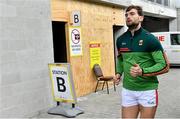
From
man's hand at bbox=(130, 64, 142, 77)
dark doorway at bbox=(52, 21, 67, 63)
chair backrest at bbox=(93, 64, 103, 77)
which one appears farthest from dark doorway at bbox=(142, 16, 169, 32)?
man's hand at bbox=(130, 64, 142, 77)

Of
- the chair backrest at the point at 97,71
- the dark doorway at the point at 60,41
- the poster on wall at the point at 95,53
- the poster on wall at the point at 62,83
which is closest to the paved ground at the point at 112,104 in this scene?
the poster on wall at the point at 62,83

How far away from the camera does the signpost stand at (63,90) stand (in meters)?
7.48

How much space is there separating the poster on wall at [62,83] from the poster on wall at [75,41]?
1976 mm

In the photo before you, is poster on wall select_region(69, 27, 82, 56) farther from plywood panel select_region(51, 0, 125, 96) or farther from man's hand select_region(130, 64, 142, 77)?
man's hand select_region(130, 64, 142, 77)

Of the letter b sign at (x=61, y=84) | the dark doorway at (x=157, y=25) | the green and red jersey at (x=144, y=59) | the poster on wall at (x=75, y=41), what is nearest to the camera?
the green and red jersey at (x=144, y=59)

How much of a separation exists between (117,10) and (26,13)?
585 centimetres

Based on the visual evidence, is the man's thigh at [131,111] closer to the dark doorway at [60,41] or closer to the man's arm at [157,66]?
the man's arm at [157,66]

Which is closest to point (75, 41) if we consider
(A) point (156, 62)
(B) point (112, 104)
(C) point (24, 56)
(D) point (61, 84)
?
(B) point (112, 104)

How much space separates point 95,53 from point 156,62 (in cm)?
717

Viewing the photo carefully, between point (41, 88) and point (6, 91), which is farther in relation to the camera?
point (41, 88)

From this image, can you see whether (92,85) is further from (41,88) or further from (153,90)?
(153,90)

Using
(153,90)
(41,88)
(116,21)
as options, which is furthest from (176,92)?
(153,90)

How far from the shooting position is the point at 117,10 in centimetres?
1280

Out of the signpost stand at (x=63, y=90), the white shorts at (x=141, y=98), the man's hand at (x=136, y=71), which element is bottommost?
the signpost stand at (x=63, y=90)
